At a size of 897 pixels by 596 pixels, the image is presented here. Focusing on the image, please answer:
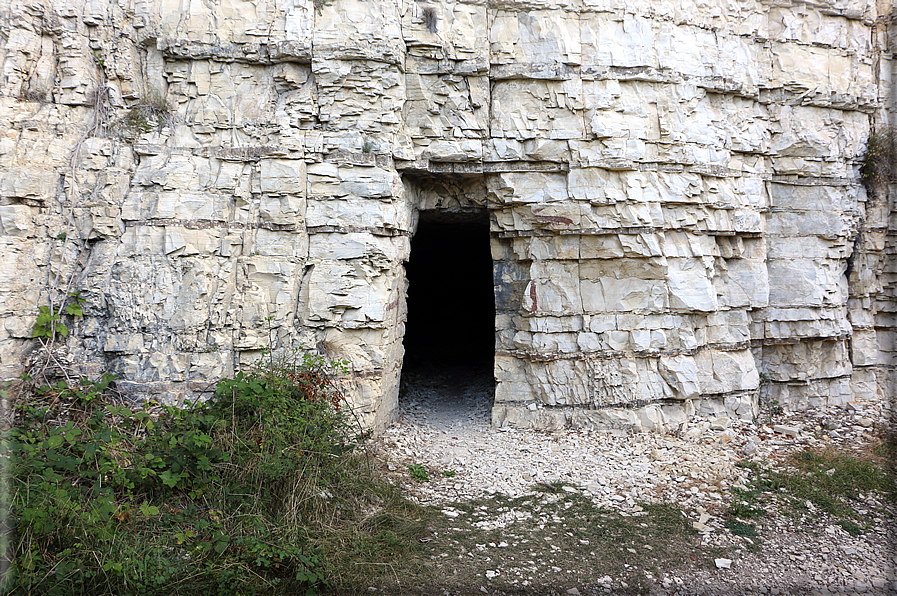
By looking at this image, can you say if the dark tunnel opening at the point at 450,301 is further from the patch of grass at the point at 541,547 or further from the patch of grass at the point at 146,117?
the patch of grass at the point at 541,547

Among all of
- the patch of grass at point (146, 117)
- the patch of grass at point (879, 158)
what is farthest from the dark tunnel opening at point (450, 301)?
the patch of grass at point (879, 158)

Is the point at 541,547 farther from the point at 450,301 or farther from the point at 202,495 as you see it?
the point at 450,301

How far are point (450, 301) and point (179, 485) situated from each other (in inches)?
311

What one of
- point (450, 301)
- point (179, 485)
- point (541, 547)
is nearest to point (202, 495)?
point (179, 485)

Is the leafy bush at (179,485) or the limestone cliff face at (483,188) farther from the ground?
the limestone cliff face at (483,188)

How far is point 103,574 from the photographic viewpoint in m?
3.18

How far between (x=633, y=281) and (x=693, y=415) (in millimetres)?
1918

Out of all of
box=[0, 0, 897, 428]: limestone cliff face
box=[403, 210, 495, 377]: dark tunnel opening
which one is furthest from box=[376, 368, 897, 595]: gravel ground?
box=[403, 210, 495, 377]: dark tunnel opening

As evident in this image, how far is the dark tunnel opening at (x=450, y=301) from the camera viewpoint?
31.1 feet

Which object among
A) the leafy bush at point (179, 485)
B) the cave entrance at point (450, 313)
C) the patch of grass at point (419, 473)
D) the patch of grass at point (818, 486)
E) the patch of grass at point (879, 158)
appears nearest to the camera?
the leafy bush at point (179, 485)

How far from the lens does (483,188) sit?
21.0 feet

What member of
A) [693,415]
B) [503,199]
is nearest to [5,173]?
[503,199]

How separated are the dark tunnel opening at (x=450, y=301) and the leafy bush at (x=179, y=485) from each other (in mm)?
4719

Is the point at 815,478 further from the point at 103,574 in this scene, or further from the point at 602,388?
the point at 103,574
